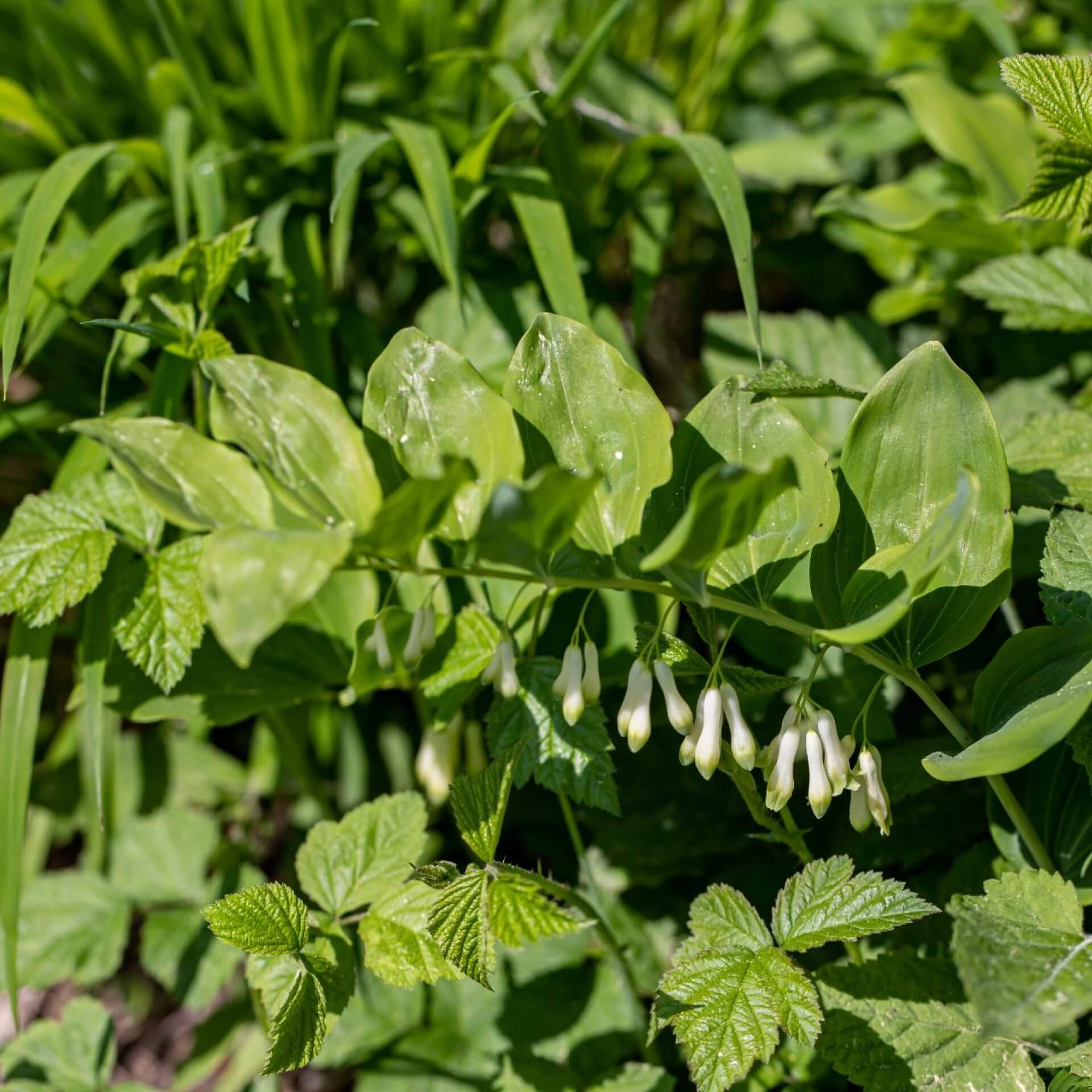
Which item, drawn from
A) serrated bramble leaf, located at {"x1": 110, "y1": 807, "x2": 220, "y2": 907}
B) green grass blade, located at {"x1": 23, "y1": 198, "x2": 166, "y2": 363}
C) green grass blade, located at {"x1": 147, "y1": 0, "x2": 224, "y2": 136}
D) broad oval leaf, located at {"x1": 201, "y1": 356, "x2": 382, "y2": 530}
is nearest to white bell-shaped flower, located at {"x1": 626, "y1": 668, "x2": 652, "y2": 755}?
broad oval leaf, located at {"x1": 201, "y1": 356, "x2": 382, "y2": 530}

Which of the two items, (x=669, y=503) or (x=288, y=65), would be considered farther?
(x=288, y=65)

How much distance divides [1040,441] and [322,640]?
1.17 metres

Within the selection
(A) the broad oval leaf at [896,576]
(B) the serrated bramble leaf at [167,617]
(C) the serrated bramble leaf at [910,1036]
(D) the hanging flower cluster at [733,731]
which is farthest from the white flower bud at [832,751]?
(B) the serrated bramble leaf at [167,617]

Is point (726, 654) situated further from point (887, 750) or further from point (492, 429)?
point (492, 429)

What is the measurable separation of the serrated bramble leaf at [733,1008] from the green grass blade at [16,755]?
913 millimetres

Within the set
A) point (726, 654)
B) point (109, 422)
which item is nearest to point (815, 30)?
point (726, 654)

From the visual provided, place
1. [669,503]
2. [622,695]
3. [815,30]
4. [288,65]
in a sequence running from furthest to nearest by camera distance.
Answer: [815,30], [288,65], [622,695], [669,503]

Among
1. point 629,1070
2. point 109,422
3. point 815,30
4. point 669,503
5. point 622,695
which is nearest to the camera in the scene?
point 109,422

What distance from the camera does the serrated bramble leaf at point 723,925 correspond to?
4.02ft

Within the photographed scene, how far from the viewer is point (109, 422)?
1.10 meters

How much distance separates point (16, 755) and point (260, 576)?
81 centimetres

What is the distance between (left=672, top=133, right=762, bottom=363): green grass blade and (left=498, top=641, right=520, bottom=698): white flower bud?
1.77ft

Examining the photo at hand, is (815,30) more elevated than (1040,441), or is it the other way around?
(815,30)

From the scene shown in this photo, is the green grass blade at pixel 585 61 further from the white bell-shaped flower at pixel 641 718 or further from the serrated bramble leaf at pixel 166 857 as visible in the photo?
the serrated bramble leaf at pixel 166 857
